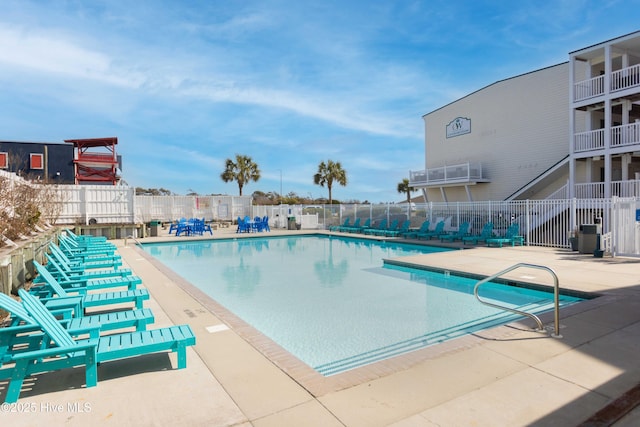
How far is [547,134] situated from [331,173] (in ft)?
69.1

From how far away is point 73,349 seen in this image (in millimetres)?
3105

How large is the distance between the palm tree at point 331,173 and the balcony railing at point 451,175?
1243 cm

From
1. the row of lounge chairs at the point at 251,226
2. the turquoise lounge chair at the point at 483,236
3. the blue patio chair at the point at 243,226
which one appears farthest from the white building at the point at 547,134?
the blue patio chair at the point at 243,226

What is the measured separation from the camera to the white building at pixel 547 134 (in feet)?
53.6

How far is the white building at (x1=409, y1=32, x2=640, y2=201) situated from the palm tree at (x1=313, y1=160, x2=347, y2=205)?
34.5 feet

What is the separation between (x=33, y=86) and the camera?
46.8 ft

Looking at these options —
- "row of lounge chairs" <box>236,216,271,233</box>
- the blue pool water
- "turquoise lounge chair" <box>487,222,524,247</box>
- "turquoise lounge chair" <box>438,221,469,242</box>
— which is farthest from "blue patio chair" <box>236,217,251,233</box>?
"turquoise lounge chair" <box>487,222,524,247</box>

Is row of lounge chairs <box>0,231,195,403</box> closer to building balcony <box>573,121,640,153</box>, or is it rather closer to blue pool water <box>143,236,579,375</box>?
blue pool water <box>143,236,579,375</box>

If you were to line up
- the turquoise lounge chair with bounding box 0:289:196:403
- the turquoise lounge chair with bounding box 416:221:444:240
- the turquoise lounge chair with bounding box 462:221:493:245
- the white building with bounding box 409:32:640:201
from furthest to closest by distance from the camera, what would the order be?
the turquoise lounge chair with bounding box 416:221:444:240 < the white building with bounding box 409:32:640:201 < the turquoise lounge chair with bounding box 462:221:493:245 < the turquoise lounge chair with bounding box 0:289:196:403

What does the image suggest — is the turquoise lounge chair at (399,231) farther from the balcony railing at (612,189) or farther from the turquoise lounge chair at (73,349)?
the turquoise lounge chair at (73,349)

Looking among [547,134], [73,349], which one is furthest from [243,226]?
[73,349]

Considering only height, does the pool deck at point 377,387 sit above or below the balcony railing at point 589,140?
below

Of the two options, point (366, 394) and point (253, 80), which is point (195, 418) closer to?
point (366, 394)

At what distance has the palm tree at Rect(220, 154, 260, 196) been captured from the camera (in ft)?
121
